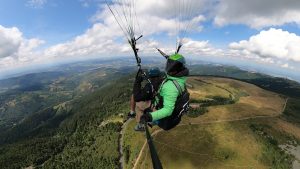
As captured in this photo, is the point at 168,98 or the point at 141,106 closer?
the point at 168,98

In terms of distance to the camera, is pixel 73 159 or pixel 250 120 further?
pixel 73 159

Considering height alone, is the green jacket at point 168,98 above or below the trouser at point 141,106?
above

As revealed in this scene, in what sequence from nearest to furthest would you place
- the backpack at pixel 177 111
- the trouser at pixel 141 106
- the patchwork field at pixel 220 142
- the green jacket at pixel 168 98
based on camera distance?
1. the green jacket at pixel 168 98
2. the backpack at pixel 177 111
3. the trouser at pixel 141 106
4. the patchwork field at pixel 220 142

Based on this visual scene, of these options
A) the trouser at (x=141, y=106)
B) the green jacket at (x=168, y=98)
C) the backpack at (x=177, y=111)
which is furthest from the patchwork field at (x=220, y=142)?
the green jacket at (x=168, y=98)

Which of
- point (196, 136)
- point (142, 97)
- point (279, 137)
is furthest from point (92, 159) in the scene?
point (142, 97)

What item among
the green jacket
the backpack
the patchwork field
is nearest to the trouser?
the backpack

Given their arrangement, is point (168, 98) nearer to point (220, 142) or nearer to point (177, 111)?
point (177, 111)

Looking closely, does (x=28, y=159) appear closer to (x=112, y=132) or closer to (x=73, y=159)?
(x=73, y=159)

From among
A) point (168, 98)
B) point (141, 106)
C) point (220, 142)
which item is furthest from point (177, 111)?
point (220, 142)

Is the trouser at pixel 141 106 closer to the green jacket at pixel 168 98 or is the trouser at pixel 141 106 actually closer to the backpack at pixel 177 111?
the backpack at pixel 177 111

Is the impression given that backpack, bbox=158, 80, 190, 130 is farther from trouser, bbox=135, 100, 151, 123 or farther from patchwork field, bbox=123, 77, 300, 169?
patchwork field, bbox=123, 77, 300, 169

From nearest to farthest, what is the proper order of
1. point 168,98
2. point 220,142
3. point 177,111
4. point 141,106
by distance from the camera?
point 168,98
point 177,111
point 141,106
point 220,142
